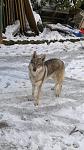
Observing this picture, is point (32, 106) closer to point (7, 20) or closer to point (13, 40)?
point (13, 40)

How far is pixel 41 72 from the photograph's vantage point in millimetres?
6781

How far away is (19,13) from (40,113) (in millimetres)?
8227

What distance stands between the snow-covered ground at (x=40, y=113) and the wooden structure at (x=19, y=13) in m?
4.44

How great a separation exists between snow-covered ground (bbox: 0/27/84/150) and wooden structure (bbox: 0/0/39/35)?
14.6ft

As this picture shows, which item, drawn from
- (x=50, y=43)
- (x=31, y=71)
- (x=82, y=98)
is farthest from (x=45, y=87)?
(x=50, y=43)

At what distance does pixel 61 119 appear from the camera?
257 inches

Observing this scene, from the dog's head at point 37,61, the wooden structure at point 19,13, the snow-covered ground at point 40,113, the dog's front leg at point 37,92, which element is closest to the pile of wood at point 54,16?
the wooden structure at point 19,13

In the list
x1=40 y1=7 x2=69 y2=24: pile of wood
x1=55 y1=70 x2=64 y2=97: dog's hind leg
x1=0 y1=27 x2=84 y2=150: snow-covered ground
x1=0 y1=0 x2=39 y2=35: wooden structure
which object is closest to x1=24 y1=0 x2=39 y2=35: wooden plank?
x1=0 y1=0 x2=39 y2=35: wooden structure

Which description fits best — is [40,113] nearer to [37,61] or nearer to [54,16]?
[37,61]

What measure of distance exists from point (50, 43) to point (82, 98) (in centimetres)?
482

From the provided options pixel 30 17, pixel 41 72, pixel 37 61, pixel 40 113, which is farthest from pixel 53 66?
pixel 30 17

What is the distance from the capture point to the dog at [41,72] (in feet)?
21.3

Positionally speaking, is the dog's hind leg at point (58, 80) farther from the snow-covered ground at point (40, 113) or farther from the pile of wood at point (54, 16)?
the pile of wood at point (54, 16)

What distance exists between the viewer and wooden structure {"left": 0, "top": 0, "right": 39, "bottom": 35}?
14023mm
